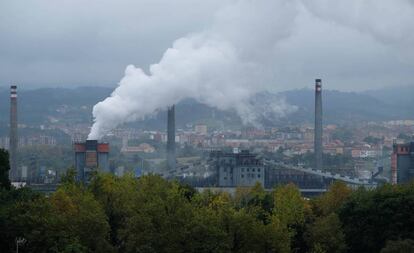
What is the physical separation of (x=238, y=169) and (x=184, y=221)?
39855 mm

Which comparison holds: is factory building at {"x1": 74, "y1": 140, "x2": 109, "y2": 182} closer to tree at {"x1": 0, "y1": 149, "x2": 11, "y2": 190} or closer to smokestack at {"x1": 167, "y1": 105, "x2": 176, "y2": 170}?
smokestack at {"x1": 167, "y1": 105, "x2": 176, "y2": 170}

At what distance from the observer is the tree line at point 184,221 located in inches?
1136

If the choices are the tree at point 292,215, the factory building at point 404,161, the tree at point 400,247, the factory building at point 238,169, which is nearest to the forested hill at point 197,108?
the factory building at point 238,169

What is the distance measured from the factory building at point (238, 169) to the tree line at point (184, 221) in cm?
3072

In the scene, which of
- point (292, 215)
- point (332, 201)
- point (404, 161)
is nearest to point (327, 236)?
point (292, 215)

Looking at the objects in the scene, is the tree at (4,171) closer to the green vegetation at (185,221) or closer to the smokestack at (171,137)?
the green vegetation at (185,221)

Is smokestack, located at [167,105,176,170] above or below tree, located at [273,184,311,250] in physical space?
above

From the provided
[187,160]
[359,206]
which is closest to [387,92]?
[187,160]

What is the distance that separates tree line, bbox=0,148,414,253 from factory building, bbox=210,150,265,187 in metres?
30.7

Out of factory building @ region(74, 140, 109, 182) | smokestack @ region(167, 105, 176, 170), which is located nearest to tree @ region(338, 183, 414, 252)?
factory building @ region(74, 140, 109, 182)

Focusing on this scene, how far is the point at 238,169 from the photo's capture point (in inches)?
2721

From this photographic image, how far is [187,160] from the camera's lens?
88250 millimetres

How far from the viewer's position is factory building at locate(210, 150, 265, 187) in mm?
69062

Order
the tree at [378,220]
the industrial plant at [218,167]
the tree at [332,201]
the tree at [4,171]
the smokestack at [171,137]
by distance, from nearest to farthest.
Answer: the tree at [378,220] → the tree at [4,171] → the tree at [332,201] → the industrial plant at [218,167] → the smokestack at [171,137]
